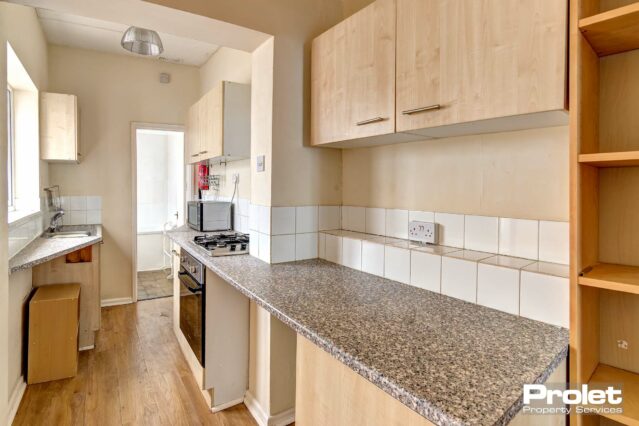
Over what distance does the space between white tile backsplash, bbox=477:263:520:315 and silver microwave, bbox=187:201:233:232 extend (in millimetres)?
2475

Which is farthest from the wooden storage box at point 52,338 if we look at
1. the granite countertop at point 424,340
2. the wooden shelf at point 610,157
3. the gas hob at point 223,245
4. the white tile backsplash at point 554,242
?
the wooden shelf at point 610,157

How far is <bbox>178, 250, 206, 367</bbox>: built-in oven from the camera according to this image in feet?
6.91

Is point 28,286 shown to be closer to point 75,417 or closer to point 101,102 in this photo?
point 75,417

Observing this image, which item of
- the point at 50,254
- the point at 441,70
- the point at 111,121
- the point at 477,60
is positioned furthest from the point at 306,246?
the point at 111,121

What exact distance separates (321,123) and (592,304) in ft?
4.44

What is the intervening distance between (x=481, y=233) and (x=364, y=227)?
69 cm

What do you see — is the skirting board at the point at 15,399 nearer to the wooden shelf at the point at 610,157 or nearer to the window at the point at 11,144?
the window at the point at 11,144

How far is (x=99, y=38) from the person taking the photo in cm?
351

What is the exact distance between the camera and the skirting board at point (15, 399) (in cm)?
203

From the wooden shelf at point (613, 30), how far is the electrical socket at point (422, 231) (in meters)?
0.85

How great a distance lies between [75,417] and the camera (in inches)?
81.8

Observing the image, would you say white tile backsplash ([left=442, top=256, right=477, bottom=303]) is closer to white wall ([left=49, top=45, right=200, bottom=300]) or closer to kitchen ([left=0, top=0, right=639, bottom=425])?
kitchen ([left=0, top=0, right=639, bottom=425])

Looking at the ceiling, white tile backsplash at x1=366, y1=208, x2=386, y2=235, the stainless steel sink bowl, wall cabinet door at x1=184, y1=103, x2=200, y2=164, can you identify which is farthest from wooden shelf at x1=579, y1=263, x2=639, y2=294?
the stainless steel sink bowl

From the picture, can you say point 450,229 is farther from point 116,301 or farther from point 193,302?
point 116,301
